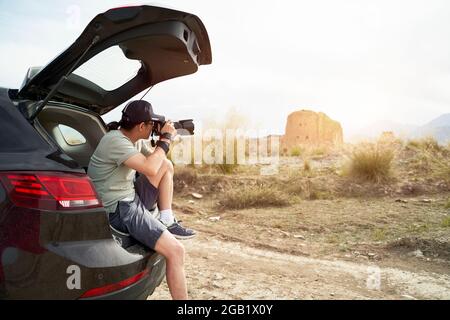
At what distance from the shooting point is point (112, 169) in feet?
9.70

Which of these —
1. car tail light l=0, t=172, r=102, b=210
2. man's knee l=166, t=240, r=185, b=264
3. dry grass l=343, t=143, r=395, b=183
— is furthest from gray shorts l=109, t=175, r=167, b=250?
dry grass l=343, t=143, r=395, b=183

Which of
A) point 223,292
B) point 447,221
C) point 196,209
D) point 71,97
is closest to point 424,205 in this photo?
point 447,221

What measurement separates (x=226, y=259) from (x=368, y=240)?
7.13ft

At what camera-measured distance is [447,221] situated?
6.02 m

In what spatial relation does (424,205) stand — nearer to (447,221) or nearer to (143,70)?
(447,221)

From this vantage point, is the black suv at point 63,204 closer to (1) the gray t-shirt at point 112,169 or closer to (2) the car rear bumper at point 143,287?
(2) the car rear bumper at point 143,287

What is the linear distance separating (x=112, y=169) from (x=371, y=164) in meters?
7.39

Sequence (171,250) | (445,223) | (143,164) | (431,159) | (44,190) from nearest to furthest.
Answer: (44,190) < (171,250) < (143,164) < (445,223) < (431,159)

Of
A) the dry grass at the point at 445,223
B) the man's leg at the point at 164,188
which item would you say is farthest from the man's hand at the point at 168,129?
the dry grass at the point at 445,223

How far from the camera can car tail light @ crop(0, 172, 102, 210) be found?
2.05 metres

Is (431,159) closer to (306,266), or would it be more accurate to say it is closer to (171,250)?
(306,266)

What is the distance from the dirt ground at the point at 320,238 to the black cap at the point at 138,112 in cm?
153

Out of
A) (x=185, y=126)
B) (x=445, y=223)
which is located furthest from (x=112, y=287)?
(x=445, y=223)

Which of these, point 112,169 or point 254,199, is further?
point 254,199
